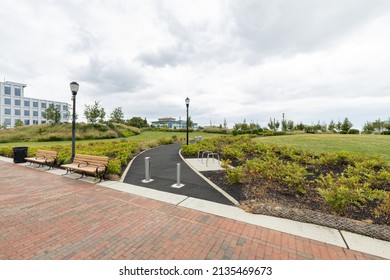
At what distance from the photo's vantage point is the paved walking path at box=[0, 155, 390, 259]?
305 centimetres

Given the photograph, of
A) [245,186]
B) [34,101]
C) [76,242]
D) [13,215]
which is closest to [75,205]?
[13,215]

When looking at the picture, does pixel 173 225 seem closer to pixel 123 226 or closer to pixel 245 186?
pixel 123 226

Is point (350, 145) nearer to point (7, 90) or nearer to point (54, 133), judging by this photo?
point (54, 133)

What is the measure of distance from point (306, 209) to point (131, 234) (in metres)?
4.07

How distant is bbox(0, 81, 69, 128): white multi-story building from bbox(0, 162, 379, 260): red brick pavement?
72.7 m

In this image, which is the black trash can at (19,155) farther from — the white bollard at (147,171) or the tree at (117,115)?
the tree at (117,115)

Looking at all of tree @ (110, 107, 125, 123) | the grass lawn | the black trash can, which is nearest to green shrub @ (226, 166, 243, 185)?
the grass lawn

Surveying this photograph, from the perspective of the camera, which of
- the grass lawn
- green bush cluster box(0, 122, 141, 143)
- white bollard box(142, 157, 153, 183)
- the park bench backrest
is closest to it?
white bollard box(142, 157, 153, 183)

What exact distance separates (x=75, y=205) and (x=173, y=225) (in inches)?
115

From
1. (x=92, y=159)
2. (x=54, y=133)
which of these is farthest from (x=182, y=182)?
(x=54, y=133)

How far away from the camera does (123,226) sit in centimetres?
386

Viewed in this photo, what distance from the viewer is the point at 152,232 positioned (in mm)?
3643

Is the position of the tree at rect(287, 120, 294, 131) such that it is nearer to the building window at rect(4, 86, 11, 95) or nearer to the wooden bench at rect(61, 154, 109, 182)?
the wooden bench at rect(61, 154, 109, 182)

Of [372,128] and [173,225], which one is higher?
[372,128]
